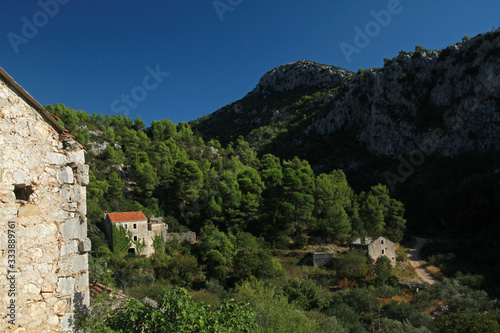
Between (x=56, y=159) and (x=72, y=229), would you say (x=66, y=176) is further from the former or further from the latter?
(x=72, y=229)

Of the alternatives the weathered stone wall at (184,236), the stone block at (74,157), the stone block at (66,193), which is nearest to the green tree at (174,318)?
the stone block at (66,193)

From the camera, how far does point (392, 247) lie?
23562 millimetres

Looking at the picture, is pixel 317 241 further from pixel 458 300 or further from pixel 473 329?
pixel 473 329

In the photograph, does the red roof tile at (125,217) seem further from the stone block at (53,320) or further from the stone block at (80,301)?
the stone block at (53,320)

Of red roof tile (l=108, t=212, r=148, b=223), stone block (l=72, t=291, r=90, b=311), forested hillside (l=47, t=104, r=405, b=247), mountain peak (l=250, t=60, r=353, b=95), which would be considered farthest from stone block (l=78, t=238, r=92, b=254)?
mountain peak (l=250, t=60, r=353, b=95)

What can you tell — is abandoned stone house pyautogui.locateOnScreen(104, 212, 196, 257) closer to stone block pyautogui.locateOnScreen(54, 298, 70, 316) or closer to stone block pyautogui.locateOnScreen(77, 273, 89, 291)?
stone block pyautogui.locateOnScreen(77, 273, 89, 291)

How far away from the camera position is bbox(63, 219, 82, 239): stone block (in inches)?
119

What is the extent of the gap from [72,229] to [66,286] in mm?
545

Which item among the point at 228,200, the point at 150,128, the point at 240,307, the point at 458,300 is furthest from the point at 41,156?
the point at 150,128

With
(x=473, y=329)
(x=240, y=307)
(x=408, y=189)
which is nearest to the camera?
(x=240, y=307)

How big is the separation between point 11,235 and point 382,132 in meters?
50.6

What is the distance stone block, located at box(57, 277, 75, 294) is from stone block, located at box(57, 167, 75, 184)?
94 centimetres

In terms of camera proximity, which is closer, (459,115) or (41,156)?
(41,156)

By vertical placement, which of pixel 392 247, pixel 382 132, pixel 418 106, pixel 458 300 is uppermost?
pixel 418 106
